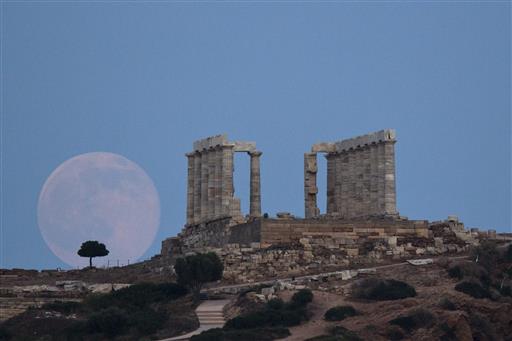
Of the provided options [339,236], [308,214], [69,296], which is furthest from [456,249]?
[69,296]

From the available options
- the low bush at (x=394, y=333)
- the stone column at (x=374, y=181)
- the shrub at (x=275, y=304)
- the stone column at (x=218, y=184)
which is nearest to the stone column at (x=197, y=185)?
the stone column at (x=218, y=184)

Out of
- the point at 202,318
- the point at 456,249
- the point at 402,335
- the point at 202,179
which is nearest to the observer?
the point at 402,335

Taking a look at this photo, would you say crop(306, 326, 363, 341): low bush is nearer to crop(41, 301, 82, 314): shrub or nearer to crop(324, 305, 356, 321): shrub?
crop(324, 305, 356, 321): shrub

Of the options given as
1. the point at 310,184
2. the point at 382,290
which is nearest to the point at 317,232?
the point at 310,184

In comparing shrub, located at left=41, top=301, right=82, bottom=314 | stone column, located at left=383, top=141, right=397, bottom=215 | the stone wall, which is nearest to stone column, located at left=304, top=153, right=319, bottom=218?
stone column, located at left=383, top=141, right=397, bottom=215

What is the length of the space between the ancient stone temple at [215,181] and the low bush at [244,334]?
2423 cm

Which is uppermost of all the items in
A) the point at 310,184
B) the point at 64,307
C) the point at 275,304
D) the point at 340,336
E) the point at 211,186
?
the point at 310,184

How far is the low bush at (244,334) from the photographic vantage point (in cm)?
7819

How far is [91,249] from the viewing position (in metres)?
108

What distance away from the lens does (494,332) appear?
8025cm

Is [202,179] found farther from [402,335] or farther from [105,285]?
[402,335]

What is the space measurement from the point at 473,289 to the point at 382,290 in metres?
4.30

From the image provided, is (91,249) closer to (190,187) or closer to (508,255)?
(190,187)

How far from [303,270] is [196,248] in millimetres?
10848
